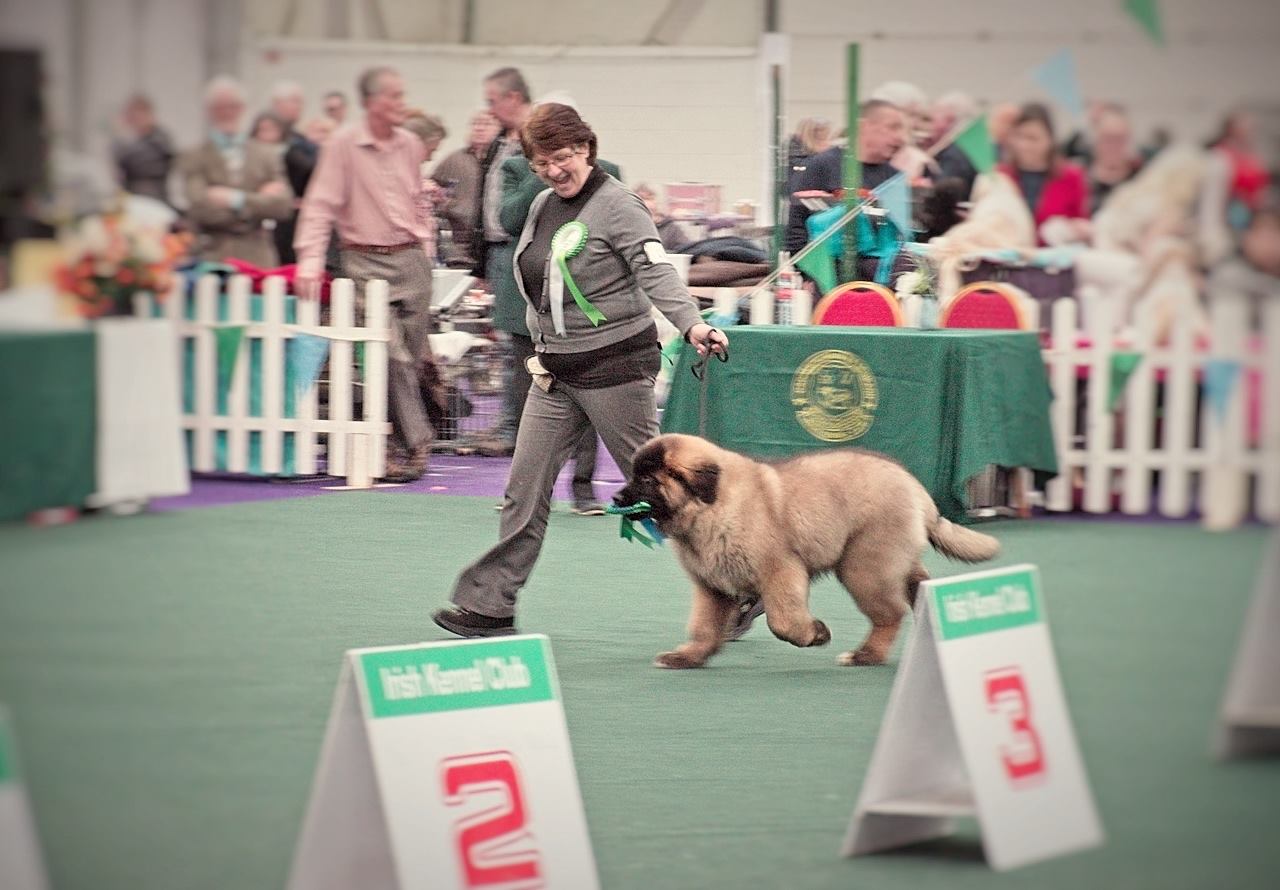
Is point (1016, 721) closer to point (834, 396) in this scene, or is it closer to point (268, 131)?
point (268, 131)

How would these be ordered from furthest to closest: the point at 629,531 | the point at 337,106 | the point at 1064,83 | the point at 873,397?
the point at 873,397 < the point at 629,531 < the point at 337,106 < the point at 1064,83

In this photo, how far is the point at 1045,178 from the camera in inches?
138

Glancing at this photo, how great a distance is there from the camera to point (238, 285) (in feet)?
11.3

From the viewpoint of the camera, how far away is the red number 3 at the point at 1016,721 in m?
3.76

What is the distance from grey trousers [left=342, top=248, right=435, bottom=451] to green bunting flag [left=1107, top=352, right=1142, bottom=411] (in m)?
1.43

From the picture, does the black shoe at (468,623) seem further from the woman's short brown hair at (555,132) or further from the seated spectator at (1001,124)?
the seated spectator at (1001,124)

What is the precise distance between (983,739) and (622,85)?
1.46m

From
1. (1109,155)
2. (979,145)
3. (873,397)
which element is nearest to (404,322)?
(979,145)

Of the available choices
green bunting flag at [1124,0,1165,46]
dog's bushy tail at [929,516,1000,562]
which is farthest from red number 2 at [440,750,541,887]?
dog's bushy tail at [929,516,1000,562]

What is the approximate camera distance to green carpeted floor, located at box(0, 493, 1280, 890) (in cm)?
316

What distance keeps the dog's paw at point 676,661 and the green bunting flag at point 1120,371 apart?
1946mm

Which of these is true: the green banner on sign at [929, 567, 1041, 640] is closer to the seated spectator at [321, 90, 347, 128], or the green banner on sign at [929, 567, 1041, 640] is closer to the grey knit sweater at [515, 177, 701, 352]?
the seated spectator at [321, 90, 347, 128]

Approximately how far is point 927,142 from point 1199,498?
1.06 metres

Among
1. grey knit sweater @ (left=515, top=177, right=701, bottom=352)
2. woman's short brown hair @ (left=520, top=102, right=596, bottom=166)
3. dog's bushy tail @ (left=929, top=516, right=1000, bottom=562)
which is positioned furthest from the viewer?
dog's bushy tail @ (left=929, top=516, right=1000, bottom=562)
